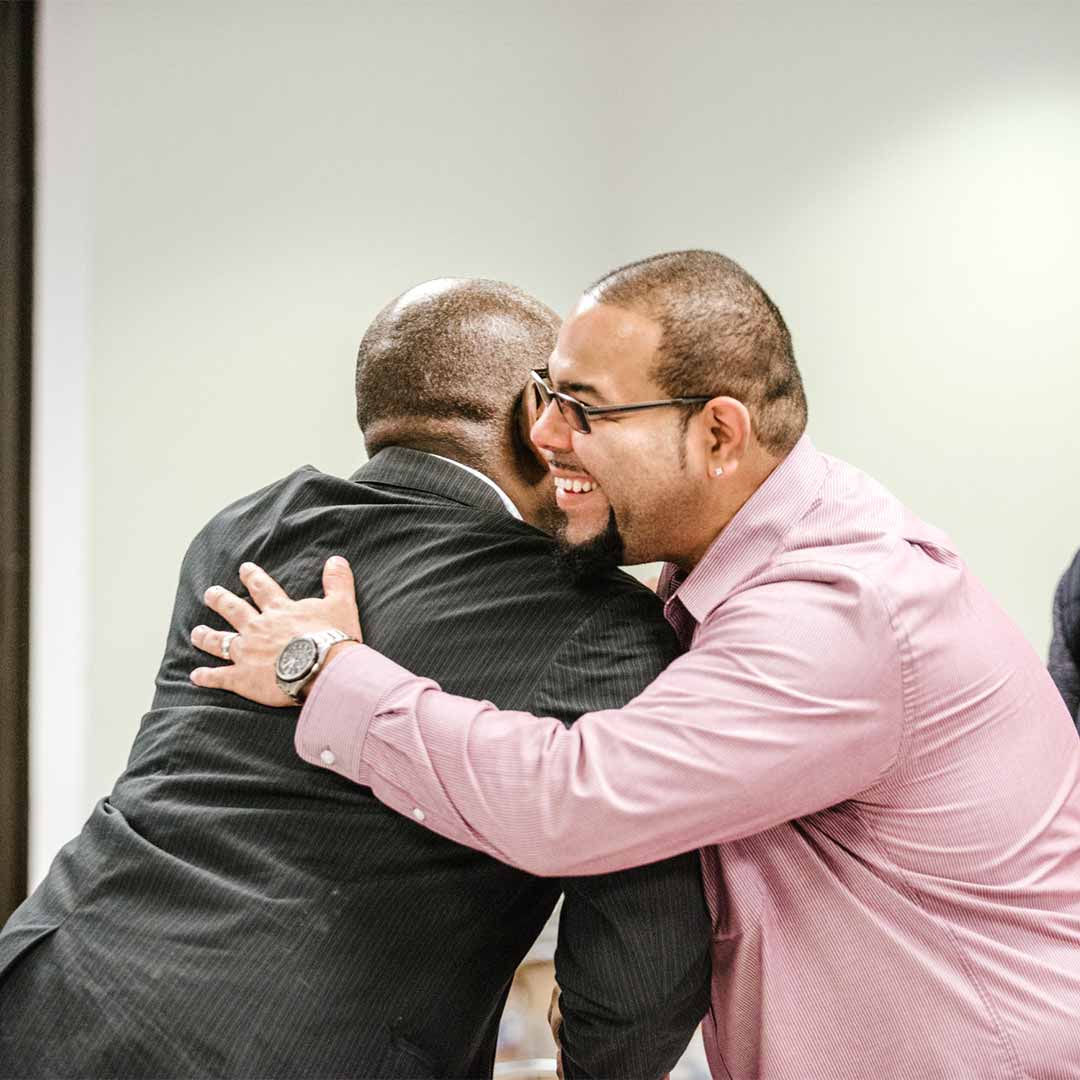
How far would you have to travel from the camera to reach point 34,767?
2.62 metres

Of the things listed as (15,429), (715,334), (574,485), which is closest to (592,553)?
(574,485)

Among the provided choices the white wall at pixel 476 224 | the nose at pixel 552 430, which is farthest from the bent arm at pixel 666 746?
the white wall at pixel 476 224

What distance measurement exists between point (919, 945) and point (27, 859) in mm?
2186

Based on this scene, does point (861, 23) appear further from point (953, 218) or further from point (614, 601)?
point (614, 601)

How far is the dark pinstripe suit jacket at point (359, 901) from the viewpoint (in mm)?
1083

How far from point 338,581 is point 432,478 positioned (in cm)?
17

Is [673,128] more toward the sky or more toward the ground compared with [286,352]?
more toward the sky

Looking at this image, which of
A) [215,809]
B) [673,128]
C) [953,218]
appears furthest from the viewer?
[673,128]

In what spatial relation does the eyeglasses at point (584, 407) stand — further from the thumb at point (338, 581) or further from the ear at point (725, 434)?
the thumb at point (338, 581)

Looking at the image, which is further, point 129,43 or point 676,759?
point 129,43

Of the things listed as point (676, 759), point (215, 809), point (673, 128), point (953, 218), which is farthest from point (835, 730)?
point (673, 128)

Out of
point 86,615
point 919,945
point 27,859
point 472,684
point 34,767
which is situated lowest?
point 27,859

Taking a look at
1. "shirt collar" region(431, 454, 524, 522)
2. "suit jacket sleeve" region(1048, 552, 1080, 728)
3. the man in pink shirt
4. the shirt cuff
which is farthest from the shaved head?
"suit jacket sleeve" region(1048, 552, 1080, 728)

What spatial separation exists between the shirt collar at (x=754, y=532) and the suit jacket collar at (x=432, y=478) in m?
0.24
